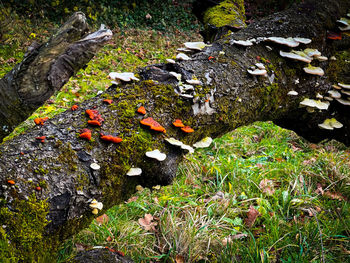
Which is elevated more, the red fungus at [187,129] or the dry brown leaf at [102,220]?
the red fungus at [187,129]

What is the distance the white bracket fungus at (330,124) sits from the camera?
2.07 meters

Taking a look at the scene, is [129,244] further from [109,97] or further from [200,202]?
[109,97]

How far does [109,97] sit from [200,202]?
90.3 inches

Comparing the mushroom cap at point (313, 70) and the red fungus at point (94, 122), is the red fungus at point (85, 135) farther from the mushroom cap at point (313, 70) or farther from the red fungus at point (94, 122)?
the mushroom cap at point (313, 70)

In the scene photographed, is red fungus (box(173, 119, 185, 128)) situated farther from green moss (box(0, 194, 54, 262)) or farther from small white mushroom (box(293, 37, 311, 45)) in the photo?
small white mushroom (box(293, 37, 311, 45))

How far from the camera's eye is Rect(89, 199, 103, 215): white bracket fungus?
118cm

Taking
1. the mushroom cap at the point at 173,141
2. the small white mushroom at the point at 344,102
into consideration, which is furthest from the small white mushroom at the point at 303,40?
the mushroom cap at the point at 173,141

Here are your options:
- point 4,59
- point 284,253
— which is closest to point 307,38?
point 284,253

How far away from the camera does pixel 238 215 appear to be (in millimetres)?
3180

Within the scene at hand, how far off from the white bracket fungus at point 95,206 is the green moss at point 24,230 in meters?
0.18

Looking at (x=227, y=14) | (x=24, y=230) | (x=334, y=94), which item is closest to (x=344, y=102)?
(x=334, y=94)

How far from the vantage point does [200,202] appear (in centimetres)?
337

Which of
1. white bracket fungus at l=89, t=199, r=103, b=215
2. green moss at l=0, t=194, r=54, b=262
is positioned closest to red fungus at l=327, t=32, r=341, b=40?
white bracket fungus at l=89, t=199, r=103, b=215

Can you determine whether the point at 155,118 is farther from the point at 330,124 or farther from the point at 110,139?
the point at 330,124
